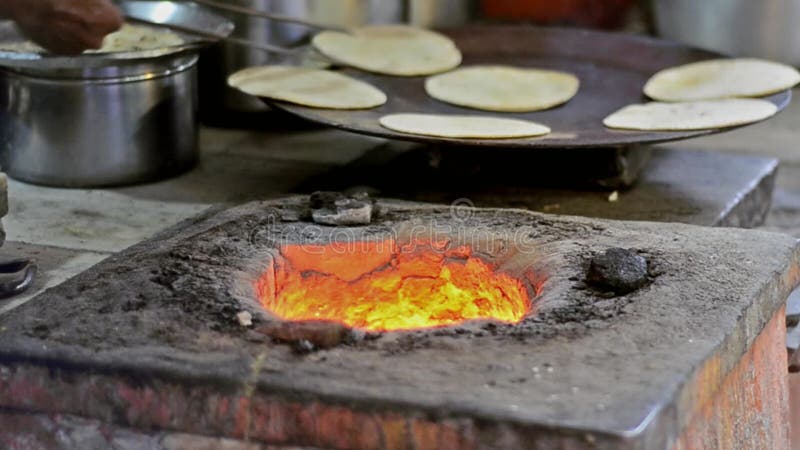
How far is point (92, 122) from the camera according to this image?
3.07 metres

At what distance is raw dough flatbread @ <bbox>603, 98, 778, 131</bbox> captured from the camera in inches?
117

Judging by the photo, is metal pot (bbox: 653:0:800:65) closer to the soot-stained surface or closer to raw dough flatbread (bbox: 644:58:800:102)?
raw dough flatbread (bbox: 644:58:800:102)

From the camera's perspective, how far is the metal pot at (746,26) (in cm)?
492

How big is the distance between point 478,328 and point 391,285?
15.9 inches

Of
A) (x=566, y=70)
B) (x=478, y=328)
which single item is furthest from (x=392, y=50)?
(x=478, y=328)

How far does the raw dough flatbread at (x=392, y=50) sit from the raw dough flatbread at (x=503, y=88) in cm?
8

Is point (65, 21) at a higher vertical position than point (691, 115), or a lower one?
higher

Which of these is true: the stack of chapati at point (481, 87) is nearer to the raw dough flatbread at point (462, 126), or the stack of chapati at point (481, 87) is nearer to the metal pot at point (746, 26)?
the raw dough flatbread at point (462, 126)

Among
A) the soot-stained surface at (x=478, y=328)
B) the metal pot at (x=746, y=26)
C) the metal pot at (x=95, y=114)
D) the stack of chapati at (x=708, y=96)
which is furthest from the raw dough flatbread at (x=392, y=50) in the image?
the metal pot at (x=746, y=26)

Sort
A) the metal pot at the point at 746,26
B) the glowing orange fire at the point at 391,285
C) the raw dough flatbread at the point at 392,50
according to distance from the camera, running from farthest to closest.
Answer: the metal pot at the point at 746,26, the raw dough flatbread at the point at 392,50, the glowing orange fire at the point at 391,285

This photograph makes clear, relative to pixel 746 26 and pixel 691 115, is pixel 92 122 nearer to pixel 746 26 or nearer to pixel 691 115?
pixel 691 115

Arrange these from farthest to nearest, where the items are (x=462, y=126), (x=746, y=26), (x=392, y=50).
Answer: (x=746, y=26)
(x=392, y=50)
(x=462, y=126)

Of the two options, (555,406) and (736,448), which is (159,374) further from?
(736,448)

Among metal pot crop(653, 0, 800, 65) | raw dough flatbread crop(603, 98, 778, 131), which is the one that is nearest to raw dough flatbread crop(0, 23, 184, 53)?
raw dough flatbread crop(603, 98, 778, 131)
